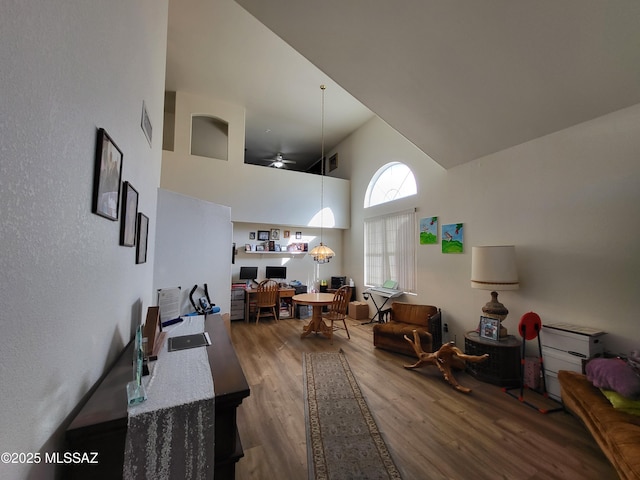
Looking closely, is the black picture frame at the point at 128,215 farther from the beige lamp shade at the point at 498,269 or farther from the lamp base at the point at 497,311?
the lamp base at the point at 497,311

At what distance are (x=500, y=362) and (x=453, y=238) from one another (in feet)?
5.66

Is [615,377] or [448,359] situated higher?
[615,377]

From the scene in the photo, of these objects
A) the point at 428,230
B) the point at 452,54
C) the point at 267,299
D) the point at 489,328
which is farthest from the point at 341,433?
the point at 267,299

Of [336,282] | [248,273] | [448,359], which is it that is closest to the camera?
[448,359]

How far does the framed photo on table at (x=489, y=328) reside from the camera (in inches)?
115

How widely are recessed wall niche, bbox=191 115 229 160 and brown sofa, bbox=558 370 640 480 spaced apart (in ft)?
21.6

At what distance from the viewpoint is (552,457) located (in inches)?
71.3

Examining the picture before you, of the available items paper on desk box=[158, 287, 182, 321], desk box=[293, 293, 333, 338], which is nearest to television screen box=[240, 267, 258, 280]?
desk box=[293, 293, 333, 338]

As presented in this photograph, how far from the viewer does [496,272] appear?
2824 mm

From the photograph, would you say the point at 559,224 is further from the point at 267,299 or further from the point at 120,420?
the point at 267,299

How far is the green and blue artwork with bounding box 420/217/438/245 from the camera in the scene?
413 centimetres

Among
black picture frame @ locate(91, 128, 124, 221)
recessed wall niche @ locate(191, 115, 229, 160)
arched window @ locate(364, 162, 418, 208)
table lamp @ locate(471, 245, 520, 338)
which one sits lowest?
table lamp @ locate(471, 245, 520, 338)

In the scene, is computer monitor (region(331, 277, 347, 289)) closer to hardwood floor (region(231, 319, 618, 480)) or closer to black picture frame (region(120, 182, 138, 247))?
hardwood floor (region(231, 319, 618, 480))

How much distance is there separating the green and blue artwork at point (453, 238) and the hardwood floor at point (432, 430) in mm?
1724
